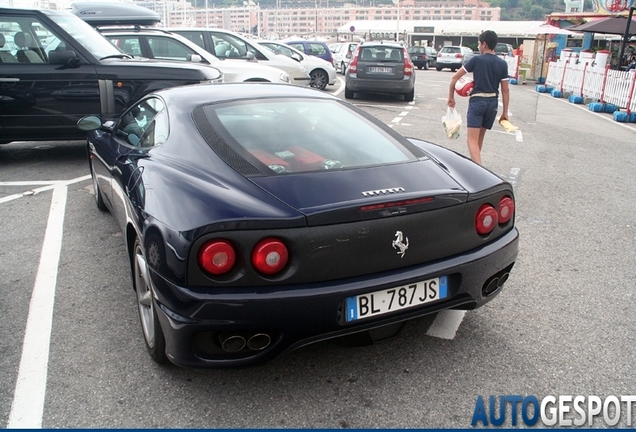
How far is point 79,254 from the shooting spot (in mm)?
4434

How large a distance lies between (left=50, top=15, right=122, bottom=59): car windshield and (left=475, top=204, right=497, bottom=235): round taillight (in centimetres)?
577

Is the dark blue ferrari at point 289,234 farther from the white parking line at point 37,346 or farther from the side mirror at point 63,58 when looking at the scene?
the side mirror at point 63,58

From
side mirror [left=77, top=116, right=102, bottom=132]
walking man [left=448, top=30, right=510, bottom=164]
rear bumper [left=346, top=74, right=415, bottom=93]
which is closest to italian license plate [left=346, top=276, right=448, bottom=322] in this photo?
side mirror [left=77, top=116, right=102, bottom=132]

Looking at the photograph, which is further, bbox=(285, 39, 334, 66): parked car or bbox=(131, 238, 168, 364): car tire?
bbox=(285, 39, 334, 66): parked car

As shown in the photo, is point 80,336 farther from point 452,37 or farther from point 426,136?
point 452,37

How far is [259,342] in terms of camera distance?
8.29ft

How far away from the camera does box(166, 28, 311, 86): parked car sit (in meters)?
12.6

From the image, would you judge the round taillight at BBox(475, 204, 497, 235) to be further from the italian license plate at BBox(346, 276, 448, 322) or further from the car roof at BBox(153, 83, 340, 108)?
the car roof at BBox(153, 83, 340, 108)

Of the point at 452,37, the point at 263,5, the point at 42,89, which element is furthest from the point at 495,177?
the point at 263,5

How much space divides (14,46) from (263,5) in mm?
175381

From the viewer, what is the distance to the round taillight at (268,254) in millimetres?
2434

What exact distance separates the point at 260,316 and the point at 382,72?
1316 cm

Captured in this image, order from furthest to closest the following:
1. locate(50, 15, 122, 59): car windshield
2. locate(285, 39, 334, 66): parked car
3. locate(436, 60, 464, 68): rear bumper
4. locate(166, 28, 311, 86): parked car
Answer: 1. locate(436, 60, 464, 68): rear bumper
2. locate(285, 39, 334, 66): parked car
3. locate(166, 28, 311, 86): parked car
4. locate(50, 15, 122, 59): car windshield

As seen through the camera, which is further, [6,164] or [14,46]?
[6,164]
